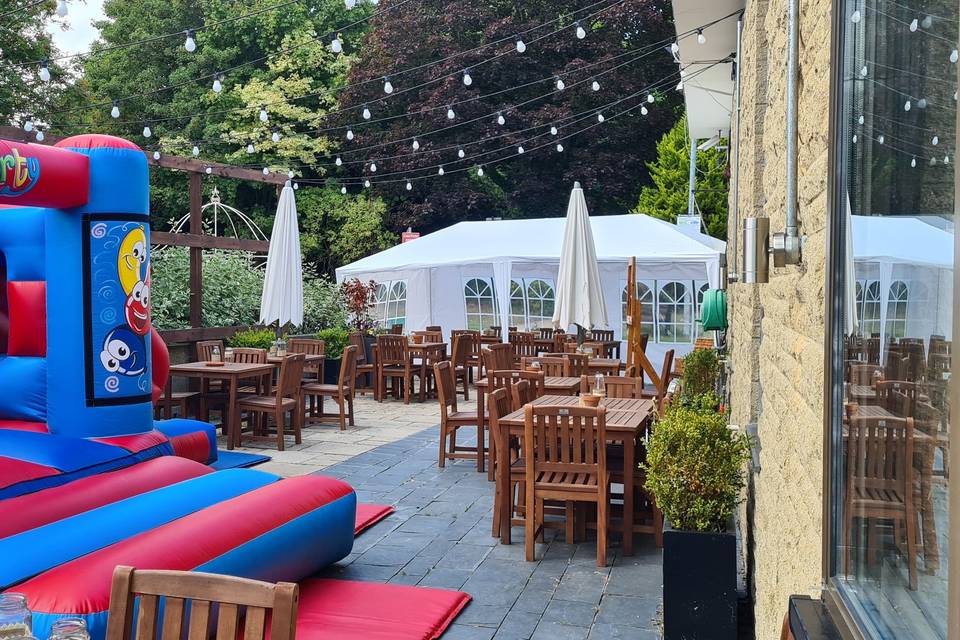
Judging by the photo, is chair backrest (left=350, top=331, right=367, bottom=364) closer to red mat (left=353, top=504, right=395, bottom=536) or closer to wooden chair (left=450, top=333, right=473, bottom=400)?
wooden chair (left=450, top=333, right=473, bottom=400)

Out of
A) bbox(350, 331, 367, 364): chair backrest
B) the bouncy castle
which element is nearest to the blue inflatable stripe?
the bouncy castle

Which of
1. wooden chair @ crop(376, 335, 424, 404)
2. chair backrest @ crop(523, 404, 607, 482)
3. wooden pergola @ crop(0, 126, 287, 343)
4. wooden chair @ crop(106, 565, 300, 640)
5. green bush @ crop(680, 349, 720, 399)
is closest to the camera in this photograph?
wooden chair @ crop(106, 565, 300, 640)

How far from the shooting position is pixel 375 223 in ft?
82.0

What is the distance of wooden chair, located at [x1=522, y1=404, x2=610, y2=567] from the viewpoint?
5145mm

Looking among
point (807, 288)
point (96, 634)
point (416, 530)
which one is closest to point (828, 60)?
point (807, 288)

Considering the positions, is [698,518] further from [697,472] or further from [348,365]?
[348,365]

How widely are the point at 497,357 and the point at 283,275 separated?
3.62 metres

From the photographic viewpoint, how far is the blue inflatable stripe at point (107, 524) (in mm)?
3781

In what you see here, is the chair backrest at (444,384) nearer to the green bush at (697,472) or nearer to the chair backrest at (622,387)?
the chair backrest at (622,387)

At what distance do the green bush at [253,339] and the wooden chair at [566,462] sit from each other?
7.12 meters

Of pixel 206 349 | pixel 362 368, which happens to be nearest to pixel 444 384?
pixel 206 349

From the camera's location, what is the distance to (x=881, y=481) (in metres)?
1.20

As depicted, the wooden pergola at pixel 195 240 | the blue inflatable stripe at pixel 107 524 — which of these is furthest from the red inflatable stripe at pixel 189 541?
the wooden pergola at pixel 195 240

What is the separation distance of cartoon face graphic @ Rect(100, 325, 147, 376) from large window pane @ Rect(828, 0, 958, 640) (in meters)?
5.43
